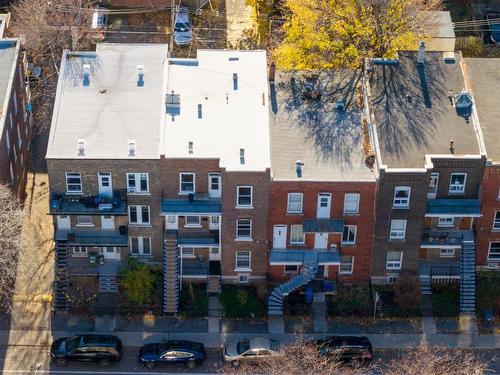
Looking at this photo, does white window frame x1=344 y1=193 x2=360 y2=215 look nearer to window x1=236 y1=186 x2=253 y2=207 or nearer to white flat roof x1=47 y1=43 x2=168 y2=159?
window x1=236 y1=186 x2=253 y2=207

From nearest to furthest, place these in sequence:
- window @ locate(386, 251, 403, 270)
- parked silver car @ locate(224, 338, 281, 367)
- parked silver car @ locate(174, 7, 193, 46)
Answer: parked silver car @ locate(224, 338, 281, 367), window @ locate(386, 251, 403, 270), parked silver car @ locate(174, 7, 193, 46)

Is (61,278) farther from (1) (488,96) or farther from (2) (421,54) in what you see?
(1) (488,96)

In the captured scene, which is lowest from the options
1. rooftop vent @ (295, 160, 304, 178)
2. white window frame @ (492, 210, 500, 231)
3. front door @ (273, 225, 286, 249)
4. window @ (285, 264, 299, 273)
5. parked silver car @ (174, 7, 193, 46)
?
window @ (285, 264, 299, 273)

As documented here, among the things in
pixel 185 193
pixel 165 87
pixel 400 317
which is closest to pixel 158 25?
pixel 165 87

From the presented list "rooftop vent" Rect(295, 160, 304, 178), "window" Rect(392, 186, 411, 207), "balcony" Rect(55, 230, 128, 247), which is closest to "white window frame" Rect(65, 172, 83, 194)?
"balcony" Rect(55, 230, 128, 247)

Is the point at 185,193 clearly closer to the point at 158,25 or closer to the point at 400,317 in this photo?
the point at 400,317

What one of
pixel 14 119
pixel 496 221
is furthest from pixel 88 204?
pixel 496 221
